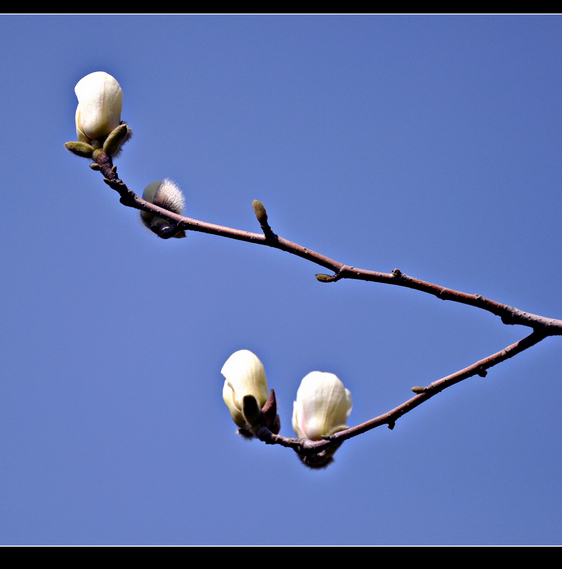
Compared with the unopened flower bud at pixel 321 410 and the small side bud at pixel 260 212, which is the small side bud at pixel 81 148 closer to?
the small side bud at pixel 260 212

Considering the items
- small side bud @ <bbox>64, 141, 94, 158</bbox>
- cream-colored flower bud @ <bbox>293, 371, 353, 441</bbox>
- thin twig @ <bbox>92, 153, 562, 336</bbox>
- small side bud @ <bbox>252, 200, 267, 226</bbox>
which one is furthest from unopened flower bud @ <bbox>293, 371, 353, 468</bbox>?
small side bud @ <bbox>64, 141, 94, 158</bbox>

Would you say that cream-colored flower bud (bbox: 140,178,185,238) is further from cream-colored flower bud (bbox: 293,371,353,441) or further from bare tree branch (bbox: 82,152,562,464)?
cream-colored flower bud (bbox: 293,371,353,441)

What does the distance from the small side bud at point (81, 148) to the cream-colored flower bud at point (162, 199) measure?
0.44ft

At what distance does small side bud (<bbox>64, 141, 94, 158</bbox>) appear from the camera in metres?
1.16

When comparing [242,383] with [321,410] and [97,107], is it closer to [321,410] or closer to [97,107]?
[321,410]

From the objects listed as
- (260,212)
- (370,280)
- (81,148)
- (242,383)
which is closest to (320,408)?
(242,383)

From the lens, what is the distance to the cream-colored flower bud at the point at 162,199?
1.14 meters

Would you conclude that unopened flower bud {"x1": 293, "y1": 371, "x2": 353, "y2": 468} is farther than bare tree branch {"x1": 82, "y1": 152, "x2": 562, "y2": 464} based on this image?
Yes

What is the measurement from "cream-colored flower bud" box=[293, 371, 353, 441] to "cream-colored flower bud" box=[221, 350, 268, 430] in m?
0.16

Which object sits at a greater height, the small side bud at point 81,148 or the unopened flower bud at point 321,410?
the small side bud at point 81,148

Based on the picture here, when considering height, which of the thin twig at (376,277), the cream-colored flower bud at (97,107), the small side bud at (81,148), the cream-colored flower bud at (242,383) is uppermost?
the cream-colored flower bud at (97,107)

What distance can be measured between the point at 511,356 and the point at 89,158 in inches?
35.1

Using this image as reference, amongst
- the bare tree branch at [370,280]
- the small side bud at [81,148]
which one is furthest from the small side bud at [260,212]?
the small side bud at [81,148]

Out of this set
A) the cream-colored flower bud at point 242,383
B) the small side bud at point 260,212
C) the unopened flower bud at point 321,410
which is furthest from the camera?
the unopened flower bud at point 321,410
